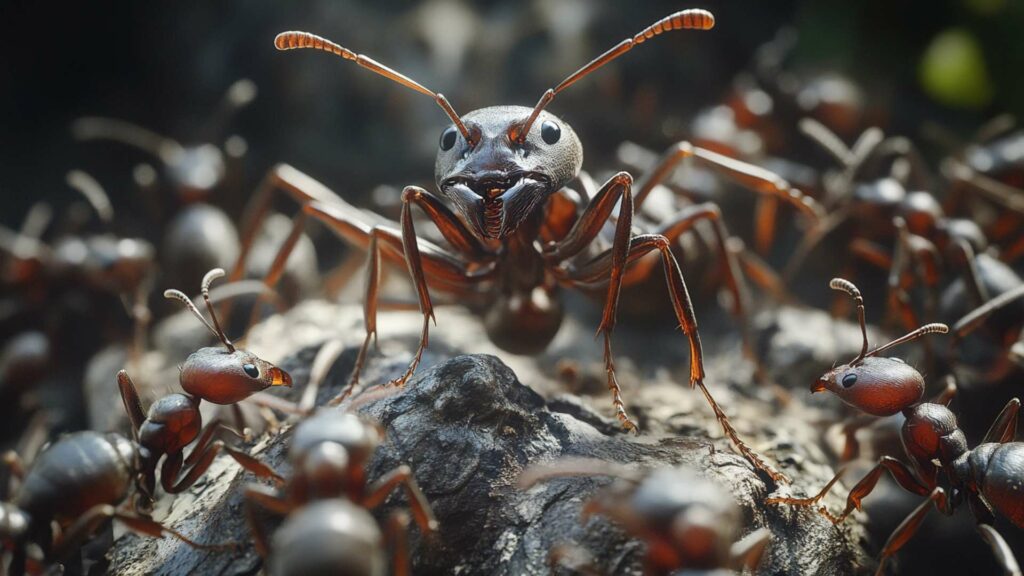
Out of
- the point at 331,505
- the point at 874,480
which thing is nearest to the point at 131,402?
the point at 331,505

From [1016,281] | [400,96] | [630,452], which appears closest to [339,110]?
[400,96]

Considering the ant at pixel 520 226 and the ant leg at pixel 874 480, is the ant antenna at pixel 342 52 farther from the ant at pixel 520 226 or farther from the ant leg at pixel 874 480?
the ant leg at pixel 874 480

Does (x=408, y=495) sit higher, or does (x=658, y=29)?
(x=658, y=29)

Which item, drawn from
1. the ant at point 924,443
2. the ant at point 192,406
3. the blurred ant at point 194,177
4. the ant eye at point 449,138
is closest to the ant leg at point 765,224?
the ant at point 924,443

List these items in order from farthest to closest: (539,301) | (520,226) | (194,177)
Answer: (194,177) < (539,301) < (520,226)

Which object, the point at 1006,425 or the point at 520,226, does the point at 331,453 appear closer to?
the point at 520,226

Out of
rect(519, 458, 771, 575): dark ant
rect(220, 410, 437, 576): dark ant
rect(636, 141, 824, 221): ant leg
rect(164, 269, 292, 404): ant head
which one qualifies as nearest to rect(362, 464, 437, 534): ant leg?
rect(220, 410, 437, 576): dark ant

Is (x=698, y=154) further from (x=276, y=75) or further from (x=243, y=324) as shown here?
(x=276, y=75)
